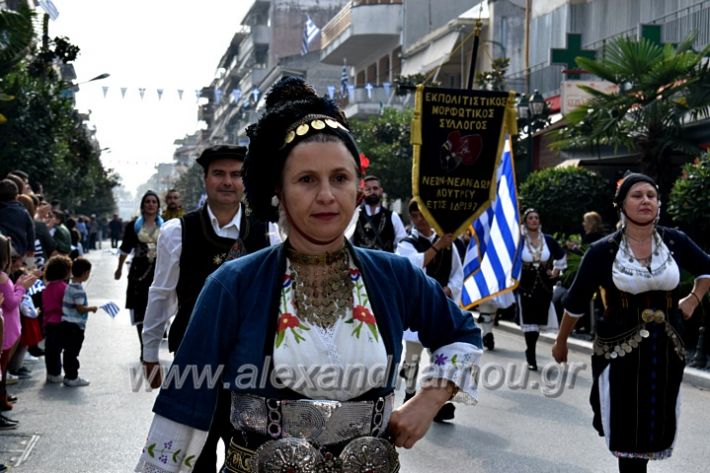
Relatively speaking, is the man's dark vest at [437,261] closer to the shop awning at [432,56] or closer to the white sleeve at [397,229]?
the white sleeve at [397,229]

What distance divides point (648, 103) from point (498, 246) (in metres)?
7.46

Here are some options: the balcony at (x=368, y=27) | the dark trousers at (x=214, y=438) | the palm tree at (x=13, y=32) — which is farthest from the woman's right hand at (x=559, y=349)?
the balcony at (x=368, y=27)

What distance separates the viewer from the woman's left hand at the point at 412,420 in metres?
3.06

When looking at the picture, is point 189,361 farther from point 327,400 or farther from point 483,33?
point 483,33

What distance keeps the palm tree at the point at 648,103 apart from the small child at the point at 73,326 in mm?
10029

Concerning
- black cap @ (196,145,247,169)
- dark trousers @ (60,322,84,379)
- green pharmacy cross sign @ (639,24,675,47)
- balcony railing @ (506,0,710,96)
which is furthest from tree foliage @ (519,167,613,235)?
black cap @ (196,145,247,169)

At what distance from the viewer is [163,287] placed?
18.1 ft

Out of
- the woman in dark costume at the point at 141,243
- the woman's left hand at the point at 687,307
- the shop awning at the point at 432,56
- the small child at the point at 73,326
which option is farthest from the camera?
the shop awning at the point at 432,56

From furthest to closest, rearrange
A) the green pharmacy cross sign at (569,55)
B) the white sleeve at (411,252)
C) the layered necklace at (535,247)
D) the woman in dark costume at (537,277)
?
the green pharmacy cross sign at (569,55)
the layered necklace at (535,247)
the woman in dark costume at (537,277)
the white sleeve at (411,252)

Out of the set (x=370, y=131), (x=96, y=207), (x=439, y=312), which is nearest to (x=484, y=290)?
(x=439, y=312)

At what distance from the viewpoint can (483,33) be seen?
3834cm

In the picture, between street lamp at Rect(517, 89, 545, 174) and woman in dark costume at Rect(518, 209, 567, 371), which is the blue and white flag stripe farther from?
street lamp at Rect(517, 89, 545, 174)

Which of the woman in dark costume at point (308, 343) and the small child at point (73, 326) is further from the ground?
the woman in dark costume at point (308, 343)

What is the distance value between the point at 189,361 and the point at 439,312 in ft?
2.38
